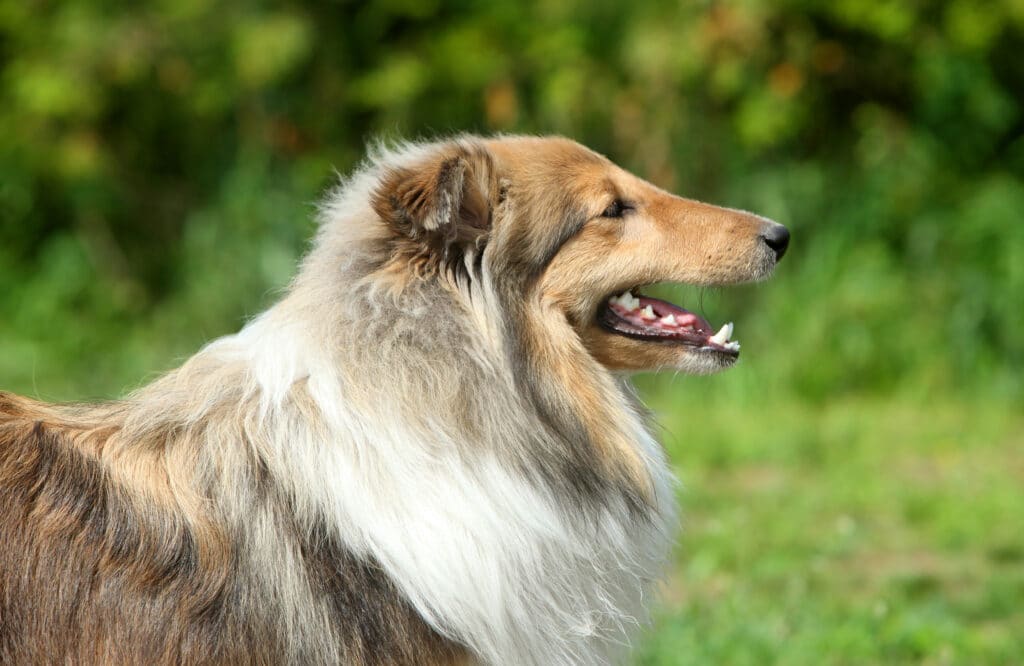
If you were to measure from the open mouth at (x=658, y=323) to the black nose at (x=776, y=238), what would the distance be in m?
0.25

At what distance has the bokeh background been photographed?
7.31m

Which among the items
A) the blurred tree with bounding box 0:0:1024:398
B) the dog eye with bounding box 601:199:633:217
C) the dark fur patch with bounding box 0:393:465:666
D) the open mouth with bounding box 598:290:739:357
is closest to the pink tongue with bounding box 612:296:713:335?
the open mouth with bounding box 598:290:739:357

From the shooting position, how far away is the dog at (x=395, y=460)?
269cm

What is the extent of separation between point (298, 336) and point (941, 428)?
5.28m

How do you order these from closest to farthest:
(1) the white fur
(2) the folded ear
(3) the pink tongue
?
(1) the white fur → (2) the folded ear → (3) the pink tongue

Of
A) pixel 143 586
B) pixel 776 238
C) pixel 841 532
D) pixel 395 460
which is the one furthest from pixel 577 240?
pixel 841 532

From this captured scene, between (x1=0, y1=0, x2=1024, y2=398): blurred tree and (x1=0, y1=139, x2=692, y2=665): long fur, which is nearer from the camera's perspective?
(x1=0, y1=139, x2=692, y2=665): long fur

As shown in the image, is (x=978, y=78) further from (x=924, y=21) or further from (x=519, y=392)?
(x=519, y=392)

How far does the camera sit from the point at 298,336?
2.98 m

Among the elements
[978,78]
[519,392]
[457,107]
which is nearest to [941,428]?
[978,78]

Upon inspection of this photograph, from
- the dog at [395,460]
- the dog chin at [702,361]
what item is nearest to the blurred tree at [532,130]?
the dog chin at [702,361]

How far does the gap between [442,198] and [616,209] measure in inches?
23.7

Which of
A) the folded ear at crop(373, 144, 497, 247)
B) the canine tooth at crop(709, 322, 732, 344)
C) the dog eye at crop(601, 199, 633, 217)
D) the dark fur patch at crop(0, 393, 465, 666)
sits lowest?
the dark fur patch at crop(0, 393, 465, 666)

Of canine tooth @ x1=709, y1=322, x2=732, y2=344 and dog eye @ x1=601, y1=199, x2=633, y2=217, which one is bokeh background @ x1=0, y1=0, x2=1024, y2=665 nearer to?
canine tooth @ x1=709, y1=322, x2=732, y2=344
